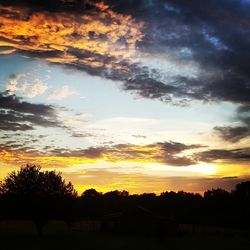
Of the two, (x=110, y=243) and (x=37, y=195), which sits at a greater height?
(x=37, y=195)

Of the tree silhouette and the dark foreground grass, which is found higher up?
the tree silhouette

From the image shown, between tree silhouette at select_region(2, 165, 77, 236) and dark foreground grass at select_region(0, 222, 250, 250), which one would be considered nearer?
dark foreground grass at select_region(0, 222, 250, 250)

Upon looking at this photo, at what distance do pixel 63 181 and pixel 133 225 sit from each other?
626 inches

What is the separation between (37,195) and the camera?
68875mm

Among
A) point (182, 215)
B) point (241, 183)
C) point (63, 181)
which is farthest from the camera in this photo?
point (241, 183)

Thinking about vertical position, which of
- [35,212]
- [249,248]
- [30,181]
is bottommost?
[249,248]

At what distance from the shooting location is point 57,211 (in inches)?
2712

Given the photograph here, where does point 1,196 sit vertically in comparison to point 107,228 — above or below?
above

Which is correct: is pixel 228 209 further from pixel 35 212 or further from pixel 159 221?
pixel 35 212

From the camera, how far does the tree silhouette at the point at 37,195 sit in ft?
222

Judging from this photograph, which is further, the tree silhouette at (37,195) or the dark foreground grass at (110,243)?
the tree silhouette at (37,195)

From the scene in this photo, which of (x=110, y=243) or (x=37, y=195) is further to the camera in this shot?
(x=37, y=195)

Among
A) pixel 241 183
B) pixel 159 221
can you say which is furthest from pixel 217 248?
pixel 241 183

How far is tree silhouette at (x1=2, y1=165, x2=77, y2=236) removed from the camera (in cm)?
6769
